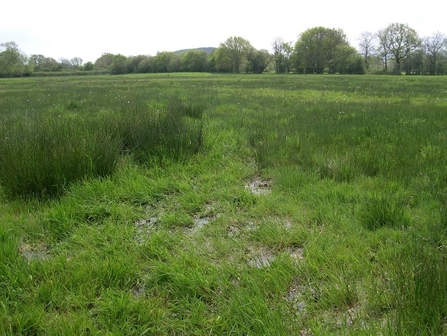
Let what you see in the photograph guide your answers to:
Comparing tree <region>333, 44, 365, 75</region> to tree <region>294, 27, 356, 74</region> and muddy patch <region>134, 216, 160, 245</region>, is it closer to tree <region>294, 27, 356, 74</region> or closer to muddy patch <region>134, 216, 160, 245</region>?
tree <region>294, 27, 356, 74</region>

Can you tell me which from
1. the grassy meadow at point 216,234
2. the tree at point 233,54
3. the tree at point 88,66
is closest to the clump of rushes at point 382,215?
the grassy meadow at point 216,234

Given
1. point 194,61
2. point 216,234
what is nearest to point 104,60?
point 194,61

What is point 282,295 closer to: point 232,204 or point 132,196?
point 232,204

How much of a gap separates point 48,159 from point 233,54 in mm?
102533

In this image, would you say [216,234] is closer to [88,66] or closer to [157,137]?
[157,137]

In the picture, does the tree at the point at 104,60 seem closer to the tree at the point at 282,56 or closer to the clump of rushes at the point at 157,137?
the tree at the point at 282,56

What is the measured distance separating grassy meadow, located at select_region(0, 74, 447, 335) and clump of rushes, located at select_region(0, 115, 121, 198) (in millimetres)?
18

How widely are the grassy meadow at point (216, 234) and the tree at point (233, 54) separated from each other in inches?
3861

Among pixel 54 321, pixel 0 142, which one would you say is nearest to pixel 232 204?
pixel 54 321

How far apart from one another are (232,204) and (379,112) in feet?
24.7

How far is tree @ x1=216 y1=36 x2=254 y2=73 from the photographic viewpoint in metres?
98.6

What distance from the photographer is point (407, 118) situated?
27.8 feet

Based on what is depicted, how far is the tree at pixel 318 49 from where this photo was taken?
83938mm

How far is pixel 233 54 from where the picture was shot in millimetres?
99750
